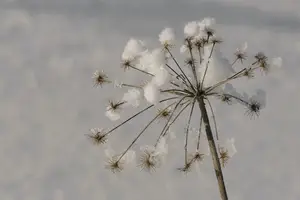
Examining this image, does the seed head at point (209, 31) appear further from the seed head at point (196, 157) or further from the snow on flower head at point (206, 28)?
the seed head at point (196, 157)

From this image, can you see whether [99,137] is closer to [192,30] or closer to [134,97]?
[134,97]

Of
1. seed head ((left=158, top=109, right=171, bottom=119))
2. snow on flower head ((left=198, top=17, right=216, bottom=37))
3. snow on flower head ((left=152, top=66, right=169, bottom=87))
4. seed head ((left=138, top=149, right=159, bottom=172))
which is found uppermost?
snow on flower head ((left=198, top=17, right=216, bottom=37))

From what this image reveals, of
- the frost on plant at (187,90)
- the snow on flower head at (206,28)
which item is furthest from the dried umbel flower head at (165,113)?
the snow on flower head at (206,28)

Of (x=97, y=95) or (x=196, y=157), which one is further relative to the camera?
(x=97, y=95)

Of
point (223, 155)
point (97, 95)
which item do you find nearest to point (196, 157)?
point (223, 155)

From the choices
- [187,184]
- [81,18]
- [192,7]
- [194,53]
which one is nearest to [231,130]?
[187,184]

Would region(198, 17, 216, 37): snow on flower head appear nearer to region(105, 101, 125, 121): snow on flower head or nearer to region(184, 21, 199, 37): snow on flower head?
region(184, 21, 199, 37): snow on flower head

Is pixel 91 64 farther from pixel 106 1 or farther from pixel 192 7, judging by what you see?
pixel 192 7

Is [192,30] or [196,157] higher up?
[192,30]

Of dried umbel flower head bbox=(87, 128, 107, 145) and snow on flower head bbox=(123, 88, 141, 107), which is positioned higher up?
snow on flower head bbox=(123, 88, 141, 107)

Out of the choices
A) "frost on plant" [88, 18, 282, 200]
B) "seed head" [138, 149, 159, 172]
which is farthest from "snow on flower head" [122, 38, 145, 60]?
"seed head" [138, 149, 159, 172]
